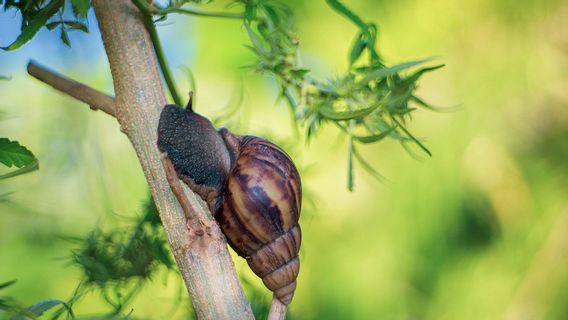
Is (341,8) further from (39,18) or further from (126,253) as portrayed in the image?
(126,253)

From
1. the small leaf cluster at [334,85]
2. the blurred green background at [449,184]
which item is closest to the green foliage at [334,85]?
the small leaf cluster at [334,85]

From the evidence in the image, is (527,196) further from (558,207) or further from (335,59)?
(335,59)

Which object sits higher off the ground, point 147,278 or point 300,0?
point 300,0

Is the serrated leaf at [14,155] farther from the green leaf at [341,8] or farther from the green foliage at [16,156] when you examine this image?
the green leaf at [341,8]

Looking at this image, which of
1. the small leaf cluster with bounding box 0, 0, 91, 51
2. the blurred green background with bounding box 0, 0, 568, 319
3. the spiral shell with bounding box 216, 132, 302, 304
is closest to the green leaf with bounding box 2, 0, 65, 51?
the small leaf cluster with bounding box 0, 0, 91, 51

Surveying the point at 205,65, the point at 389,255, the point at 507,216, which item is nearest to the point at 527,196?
the point at 507,216

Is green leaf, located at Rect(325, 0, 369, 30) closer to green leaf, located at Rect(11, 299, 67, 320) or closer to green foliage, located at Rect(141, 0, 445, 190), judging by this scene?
green foliage, located at Rect(141, 0, 445, 190)
